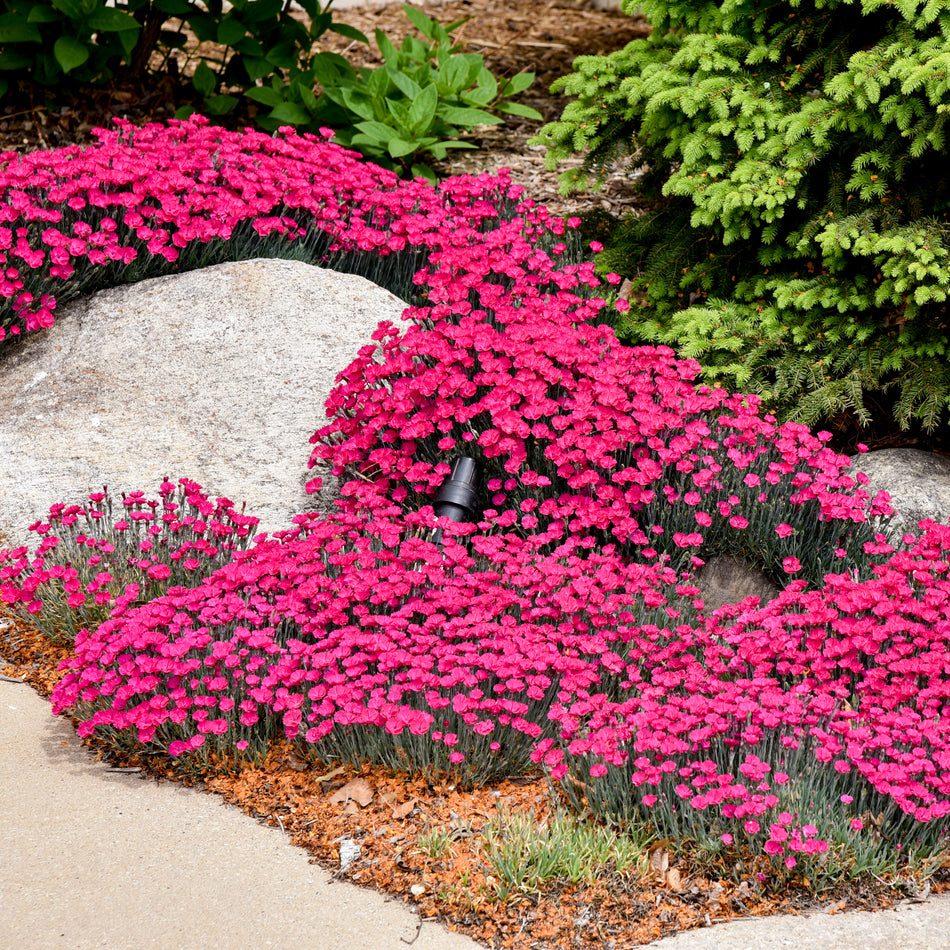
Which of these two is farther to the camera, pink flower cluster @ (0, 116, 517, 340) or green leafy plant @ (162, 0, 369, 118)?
green leafy plant @ (162, 0, 369, 118)

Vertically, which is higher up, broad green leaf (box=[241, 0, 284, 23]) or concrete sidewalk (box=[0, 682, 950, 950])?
broad green leaf (box=[241, 0, 284, 23])

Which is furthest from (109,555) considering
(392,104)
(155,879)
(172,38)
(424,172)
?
(172,38)

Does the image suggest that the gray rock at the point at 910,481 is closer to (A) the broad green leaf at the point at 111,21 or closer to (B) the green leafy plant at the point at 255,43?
(B) the green leafy plant at the point at 255,43

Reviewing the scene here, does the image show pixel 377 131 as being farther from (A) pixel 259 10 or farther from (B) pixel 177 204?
(B) pixel 177 204

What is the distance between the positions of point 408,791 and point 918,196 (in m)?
3.23

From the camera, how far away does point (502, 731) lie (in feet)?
9.68

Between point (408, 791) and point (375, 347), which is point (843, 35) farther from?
point (408, 791)

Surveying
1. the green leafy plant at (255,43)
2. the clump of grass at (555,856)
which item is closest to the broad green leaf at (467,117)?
the green leafy plant at (255,43)

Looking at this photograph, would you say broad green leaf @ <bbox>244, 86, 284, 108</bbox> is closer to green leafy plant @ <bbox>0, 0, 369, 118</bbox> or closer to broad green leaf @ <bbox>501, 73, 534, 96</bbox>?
green leafy plant @ <bbox>0, 0, 369, 118</bbox>

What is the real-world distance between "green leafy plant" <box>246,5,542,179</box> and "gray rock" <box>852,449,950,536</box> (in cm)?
350

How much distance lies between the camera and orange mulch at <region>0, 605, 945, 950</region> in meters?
2.45

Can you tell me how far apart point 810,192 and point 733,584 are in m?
1.83

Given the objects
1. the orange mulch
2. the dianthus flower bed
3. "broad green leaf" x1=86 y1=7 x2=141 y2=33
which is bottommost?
the orange mulch

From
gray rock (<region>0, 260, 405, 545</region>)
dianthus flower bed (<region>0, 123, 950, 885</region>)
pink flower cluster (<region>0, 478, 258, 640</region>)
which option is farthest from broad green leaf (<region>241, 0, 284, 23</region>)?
pink flower cluster (<region>0, 478, 258, 640</region>)
